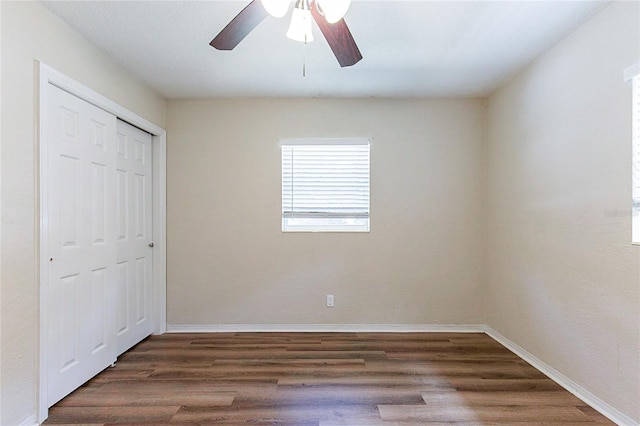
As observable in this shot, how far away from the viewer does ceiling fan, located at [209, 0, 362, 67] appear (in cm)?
145

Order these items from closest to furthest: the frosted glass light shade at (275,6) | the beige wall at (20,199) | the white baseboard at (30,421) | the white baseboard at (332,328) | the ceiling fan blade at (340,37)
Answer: the frosted glass light shade at (275,6), the ceiling fan blade at (340,37), the beige wall at (20,199), the white baseboard at (30,421), the white baseboard at (332,328)

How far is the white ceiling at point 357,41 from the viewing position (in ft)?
6.63

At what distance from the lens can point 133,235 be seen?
3.09 meters

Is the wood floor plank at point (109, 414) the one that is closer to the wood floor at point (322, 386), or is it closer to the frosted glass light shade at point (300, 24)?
the wood floor at point (322, 386)

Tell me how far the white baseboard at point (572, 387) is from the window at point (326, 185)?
1739 mm

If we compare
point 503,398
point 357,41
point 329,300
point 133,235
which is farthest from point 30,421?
point 357,41

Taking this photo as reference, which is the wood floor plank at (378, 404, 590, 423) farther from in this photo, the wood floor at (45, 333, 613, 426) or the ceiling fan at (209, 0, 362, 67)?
the ceiling fan at (209, 0, 362, 67)

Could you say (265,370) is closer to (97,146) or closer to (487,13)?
(97,146)

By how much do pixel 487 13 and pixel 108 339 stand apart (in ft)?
11.9

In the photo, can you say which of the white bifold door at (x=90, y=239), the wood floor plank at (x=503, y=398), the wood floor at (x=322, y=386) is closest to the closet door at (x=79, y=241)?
the white bifold door at (x=90, y=239)

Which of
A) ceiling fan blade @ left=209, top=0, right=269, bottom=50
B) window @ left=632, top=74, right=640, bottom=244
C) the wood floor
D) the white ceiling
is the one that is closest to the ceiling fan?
ceiling fan blade @ left=209, top=0, right=269, bottom=50

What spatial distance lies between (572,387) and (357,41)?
285 cm

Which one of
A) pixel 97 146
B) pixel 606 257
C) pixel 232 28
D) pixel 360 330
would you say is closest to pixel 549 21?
pixel 606 257

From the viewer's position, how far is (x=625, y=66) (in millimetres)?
1914
